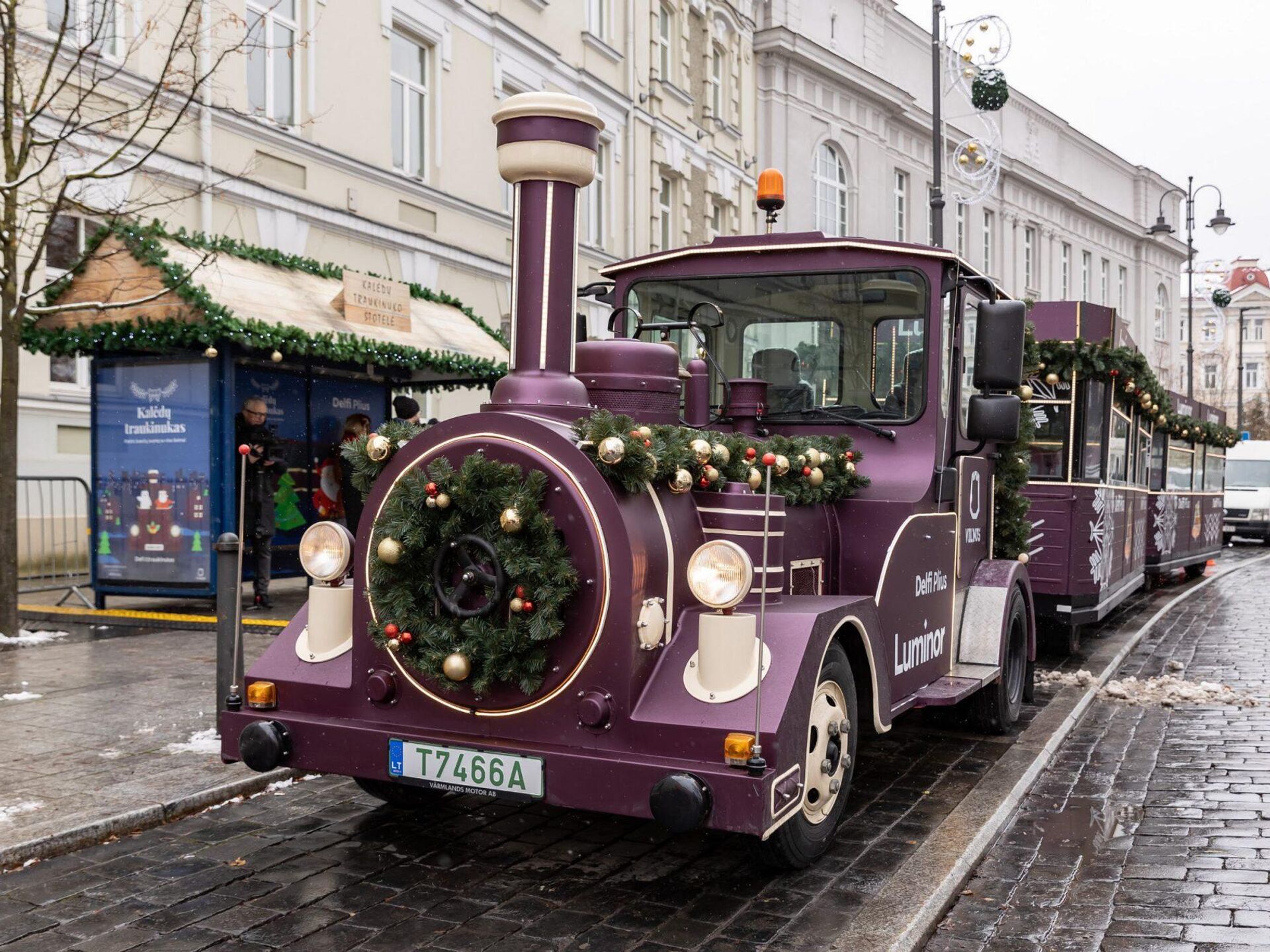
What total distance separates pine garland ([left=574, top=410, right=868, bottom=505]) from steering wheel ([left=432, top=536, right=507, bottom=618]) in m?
0.47

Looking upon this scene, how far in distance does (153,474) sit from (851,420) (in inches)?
283

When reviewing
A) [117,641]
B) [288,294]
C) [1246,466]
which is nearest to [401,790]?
[117,641]

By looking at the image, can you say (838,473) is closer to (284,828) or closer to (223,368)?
(284,828)

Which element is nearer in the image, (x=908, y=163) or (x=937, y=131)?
(x=937, y=131)

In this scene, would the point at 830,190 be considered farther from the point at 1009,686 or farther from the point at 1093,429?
the point at 1009,686

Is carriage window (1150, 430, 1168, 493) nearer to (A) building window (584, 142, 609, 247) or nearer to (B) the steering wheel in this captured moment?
(A) building window (584, 142, 609, 247)

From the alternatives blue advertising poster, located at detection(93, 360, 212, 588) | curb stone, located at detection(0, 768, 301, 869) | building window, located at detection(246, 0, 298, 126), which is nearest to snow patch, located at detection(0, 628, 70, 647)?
blue advertising poster, located at detection(93, 360, 212, 588)

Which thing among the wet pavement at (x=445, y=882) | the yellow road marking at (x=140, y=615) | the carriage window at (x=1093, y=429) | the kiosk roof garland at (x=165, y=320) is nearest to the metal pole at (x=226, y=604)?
the wet pavement at (x=445, y=882)

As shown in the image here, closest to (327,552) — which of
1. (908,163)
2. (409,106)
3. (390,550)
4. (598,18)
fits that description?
(390,550)

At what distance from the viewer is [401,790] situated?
5227 millimetres

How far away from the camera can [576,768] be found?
3959mm

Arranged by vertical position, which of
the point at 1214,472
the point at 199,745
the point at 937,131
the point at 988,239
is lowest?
the point at 199,745

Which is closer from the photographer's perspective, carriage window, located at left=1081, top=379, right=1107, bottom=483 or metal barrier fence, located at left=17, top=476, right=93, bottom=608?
carriage window, located at left=1081, top=379, right=1107, bottom=483

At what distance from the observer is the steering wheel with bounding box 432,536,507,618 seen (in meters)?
4.11
